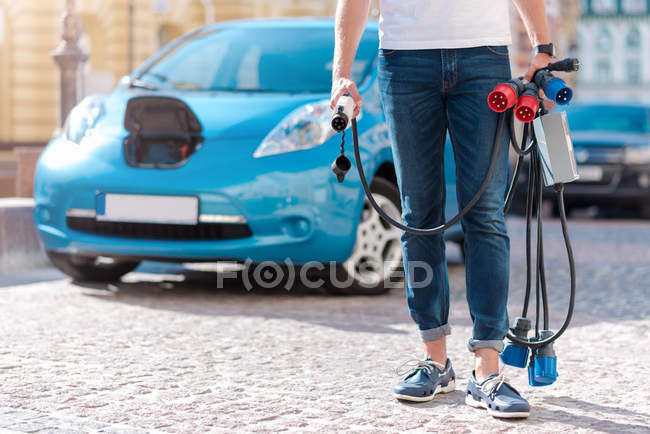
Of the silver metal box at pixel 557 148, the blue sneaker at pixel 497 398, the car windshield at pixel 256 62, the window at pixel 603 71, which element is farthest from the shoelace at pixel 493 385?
the window at pixel 603 71

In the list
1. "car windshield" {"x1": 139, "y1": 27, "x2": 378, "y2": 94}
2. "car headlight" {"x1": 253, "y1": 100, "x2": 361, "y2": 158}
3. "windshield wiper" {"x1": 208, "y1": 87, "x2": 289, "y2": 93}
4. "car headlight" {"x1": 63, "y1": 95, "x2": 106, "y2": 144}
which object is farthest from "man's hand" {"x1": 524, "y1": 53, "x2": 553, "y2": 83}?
"car headlight" {"x1": 63, "y1": 95, "x2": 106, "y2": 144}

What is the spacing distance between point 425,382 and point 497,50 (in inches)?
37.8

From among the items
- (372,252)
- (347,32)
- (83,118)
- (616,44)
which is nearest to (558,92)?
(347,32)

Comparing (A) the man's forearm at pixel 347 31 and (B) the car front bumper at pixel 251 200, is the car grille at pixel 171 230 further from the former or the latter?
(A) the man's forearm at pixel 347 31

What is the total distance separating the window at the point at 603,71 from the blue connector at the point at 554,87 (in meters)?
89.5

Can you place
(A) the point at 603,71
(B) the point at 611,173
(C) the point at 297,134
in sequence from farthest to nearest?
(A) the point at 603,71 < (B) the point at 611,173 < (C) the point at 297,134

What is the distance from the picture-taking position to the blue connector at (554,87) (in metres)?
3.11

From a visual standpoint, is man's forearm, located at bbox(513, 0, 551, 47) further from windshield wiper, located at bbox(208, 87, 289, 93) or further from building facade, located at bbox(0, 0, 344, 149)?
building facade, located at bbox(0, 0, 344, 149)

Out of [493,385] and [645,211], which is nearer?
[493,385]

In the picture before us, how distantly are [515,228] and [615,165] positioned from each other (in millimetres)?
1730

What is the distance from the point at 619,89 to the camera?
89688 mm

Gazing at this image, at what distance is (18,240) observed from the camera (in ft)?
21.6

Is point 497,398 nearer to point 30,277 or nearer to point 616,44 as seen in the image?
point 30,277

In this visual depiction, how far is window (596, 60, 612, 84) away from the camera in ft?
295
